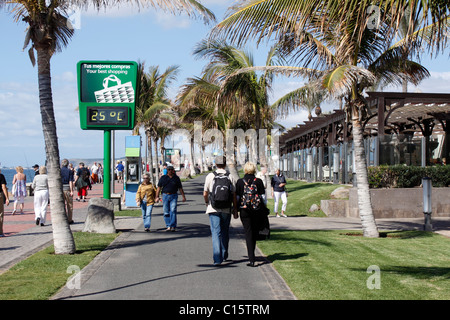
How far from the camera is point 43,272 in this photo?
28.5 feet

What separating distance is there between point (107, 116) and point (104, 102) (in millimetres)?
437

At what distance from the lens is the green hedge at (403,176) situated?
61.4 feet

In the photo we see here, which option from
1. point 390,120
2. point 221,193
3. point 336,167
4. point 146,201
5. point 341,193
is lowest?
point 341,193

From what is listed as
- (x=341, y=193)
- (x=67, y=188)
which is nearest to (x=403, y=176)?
(x=341, y=193)

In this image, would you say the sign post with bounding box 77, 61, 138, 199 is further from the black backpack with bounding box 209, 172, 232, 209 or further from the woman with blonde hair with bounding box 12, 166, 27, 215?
the black backpack with bounding box 209, 172, 232, 209

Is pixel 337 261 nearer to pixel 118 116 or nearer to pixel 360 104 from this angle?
pixel 360 104

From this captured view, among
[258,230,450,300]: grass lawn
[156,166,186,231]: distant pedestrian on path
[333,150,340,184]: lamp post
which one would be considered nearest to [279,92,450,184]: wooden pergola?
[333,150,340,184]: lamp post

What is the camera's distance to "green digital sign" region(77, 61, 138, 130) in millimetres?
15547

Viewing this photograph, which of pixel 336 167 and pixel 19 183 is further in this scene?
pixel 336 167

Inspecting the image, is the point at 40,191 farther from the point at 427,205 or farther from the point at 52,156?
the point at 427,205

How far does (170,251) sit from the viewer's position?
426 inches

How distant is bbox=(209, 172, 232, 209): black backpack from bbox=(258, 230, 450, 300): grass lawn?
136 cm

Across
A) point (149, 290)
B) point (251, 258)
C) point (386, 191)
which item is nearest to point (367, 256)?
point (251, 258)

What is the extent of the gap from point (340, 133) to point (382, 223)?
13.0 m
